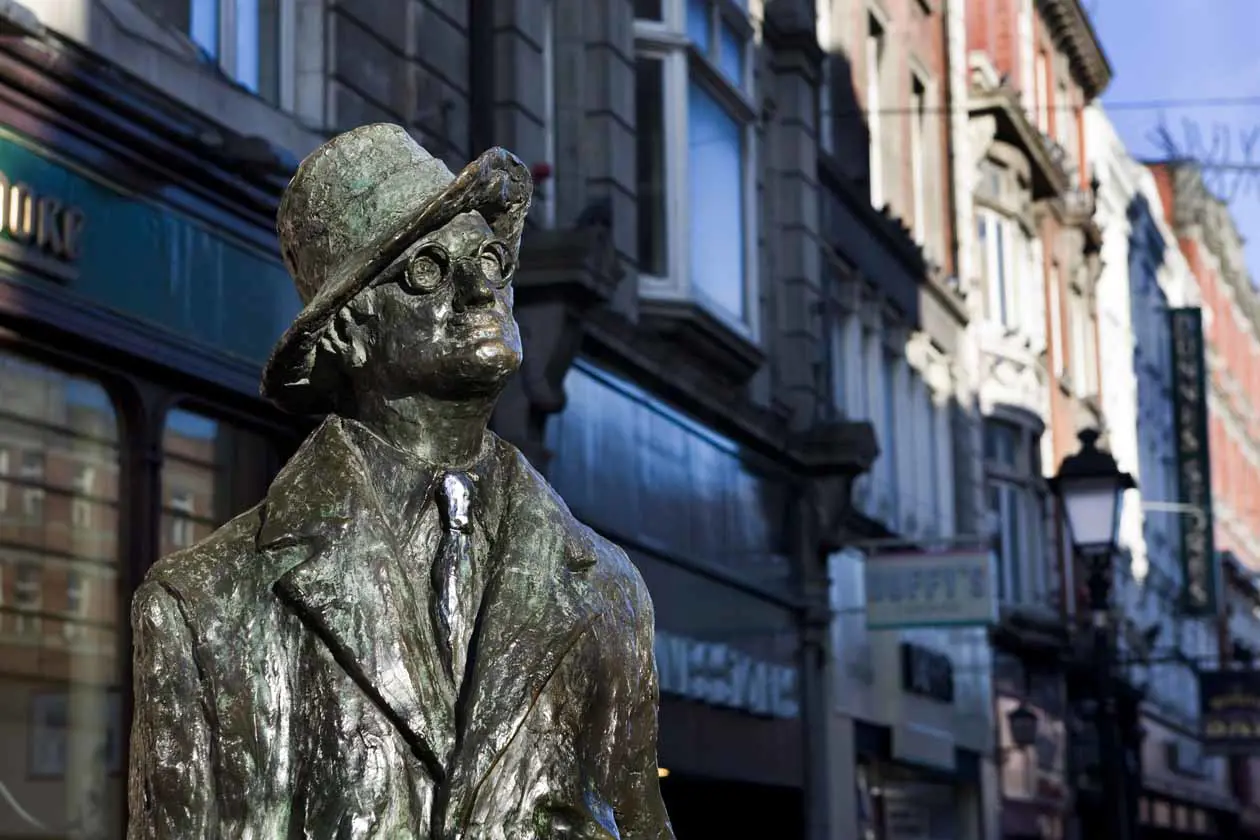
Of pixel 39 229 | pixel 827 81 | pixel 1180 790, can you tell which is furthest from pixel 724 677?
pixel 1180 790

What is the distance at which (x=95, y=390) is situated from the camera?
10188 millimetres

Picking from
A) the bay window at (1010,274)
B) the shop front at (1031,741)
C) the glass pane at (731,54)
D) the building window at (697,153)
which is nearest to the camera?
the building window at (697,153)

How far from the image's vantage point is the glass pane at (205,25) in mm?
11461

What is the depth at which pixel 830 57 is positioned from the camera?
25.2 metres

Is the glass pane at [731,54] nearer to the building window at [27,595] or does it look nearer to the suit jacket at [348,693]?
A: the building window at [27,595]

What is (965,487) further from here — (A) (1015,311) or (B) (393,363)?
(B) (393,363)

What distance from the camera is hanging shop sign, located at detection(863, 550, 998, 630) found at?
2077cm

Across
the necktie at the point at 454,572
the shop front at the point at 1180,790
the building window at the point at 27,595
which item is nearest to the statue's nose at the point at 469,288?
the necktie at the point at 454,572

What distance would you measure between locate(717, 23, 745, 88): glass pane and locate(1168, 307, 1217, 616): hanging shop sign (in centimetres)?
2843

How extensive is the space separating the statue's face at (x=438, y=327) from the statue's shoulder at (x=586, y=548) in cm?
14

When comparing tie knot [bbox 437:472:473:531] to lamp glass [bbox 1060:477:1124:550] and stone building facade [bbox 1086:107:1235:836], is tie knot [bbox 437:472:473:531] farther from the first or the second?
stone building facade [bbox 1086:107:1235:836]

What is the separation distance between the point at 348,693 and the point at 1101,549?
12.4 metres

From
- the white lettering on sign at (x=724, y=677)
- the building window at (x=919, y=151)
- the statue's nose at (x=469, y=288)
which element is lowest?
the statue's nose at (x=469, y=288)

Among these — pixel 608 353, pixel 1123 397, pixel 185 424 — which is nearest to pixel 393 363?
pixel 185 424
